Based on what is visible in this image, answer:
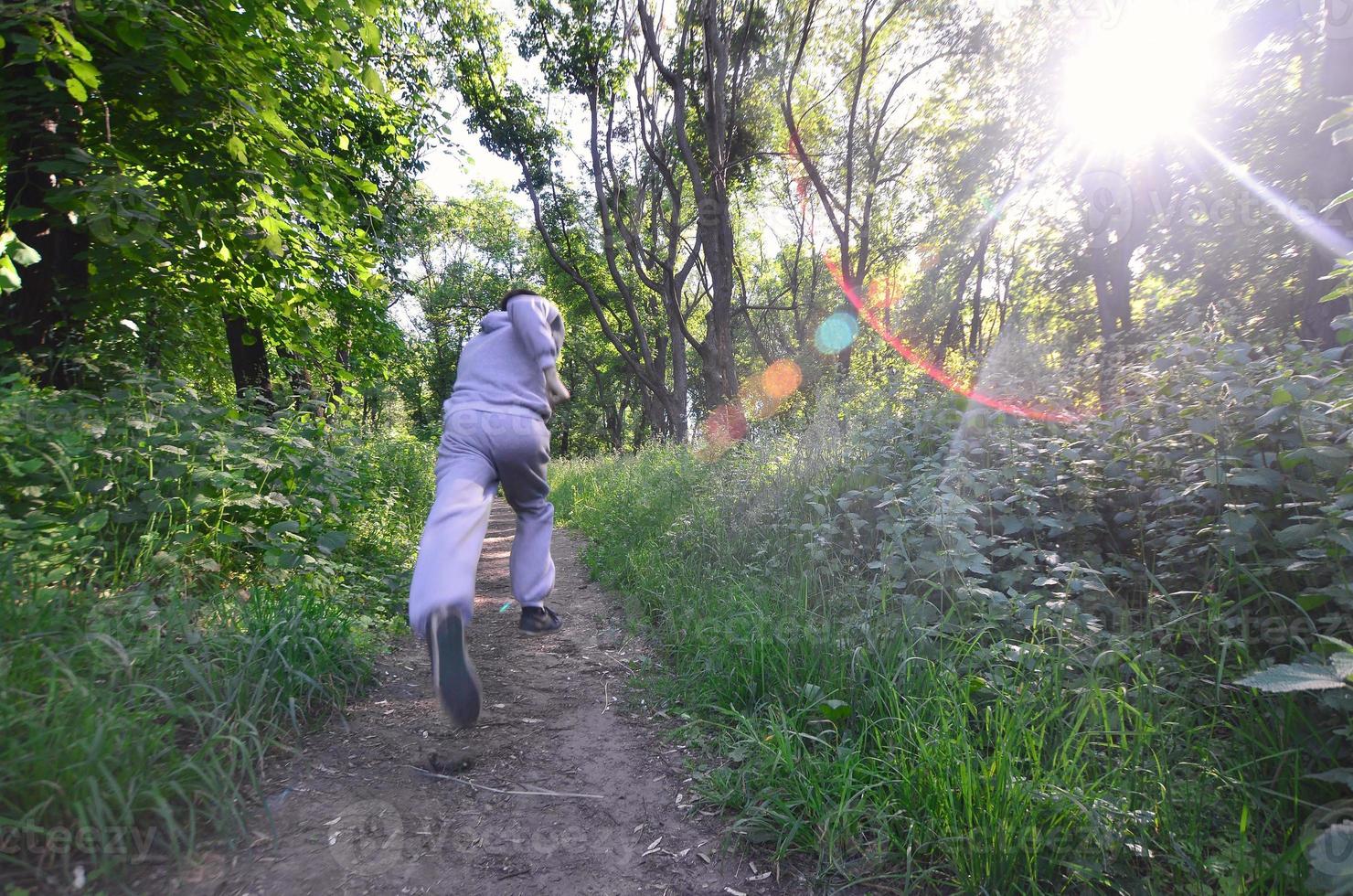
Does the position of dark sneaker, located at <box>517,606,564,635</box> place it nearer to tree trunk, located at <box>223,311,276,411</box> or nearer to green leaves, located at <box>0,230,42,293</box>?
green leaves, located at <box>0,230,42,293</box>

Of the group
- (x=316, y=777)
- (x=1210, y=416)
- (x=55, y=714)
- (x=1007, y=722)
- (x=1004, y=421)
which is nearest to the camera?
(x=55, y=714)

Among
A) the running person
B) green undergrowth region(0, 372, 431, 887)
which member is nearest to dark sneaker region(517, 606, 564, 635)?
the running person

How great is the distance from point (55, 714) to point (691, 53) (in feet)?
44.0

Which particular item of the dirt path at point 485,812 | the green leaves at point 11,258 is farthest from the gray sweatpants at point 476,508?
the green leaves at point 11,258

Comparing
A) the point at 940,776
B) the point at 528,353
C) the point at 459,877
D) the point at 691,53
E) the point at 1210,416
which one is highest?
the point at 691,53

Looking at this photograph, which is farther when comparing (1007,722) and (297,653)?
(297,653)

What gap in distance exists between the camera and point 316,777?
2.25m

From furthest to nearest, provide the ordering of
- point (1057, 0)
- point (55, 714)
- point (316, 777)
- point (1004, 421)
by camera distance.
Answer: point (1057, 0) → point (1004, 421) → point (316, 777) → point (55, 714)

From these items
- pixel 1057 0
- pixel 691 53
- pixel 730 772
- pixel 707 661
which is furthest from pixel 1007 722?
pixel 1057 0

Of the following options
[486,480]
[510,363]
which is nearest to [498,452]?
[486,480]

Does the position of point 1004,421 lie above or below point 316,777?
above

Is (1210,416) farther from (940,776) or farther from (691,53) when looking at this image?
(691,53)

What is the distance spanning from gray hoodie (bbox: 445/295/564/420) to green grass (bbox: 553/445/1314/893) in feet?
5.49

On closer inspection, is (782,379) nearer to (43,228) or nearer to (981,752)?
(43,228)
